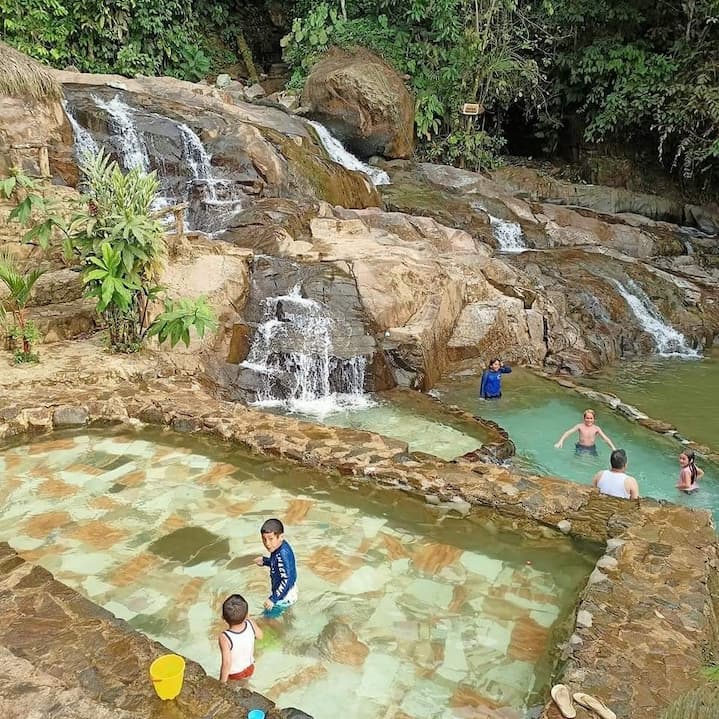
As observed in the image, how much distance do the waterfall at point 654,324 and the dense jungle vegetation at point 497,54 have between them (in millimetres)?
6180

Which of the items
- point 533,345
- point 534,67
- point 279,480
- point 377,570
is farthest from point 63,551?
point 534,67

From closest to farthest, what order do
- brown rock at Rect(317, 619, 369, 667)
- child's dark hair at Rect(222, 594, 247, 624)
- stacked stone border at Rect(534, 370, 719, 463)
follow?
child's dark hair at Rect(222, 594, 247, 624), brown rock at Rect(317, 619, 369, 667), stacked stone border at Rect(534, 370, 719, 463)

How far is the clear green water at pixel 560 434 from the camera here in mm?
7148

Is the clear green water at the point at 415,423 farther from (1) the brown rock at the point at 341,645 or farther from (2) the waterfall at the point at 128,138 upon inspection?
(2) the waterfall at the point at 128,138

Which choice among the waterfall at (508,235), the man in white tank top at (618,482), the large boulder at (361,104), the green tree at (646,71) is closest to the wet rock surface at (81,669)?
the man in white tank top at (618,482)

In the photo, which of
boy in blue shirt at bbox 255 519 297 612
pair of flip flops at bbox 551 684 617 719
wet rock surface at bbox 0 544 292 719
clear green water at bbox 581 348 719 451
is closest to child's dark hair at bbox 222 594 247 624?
wet rock surface at bbox 0 544 292 719

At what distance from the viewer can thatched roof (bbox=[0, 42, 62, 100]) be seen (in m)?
11.0

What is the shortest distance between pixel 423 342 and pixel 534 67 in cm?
1229

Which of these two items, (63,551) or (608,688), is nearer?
(608,688)

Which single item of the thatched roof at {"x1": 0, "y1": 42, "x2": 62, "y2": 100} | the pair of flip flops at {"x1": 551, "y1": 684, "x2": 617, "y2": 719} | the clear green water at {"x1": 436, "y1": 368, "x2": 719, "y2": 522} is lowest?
the clear green water at {"x1": 436, "y1": 368, "x2": 719, "y2": 522}

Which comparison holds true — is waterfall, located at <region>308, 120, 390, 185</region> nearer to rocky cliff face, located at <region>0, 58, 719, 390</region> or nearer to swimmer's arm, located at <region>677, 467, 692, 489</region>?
rocky cliff face, located at <region>0, 58, 719, 390</region>

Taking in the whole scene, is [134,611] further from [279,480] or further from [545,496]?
[545,496]

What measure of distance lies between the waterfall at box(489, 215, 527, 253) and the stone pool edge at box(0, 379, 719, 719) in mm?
9556

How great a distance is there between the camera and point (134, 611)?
Answer: 403 centimetres
